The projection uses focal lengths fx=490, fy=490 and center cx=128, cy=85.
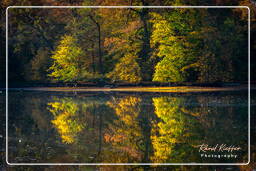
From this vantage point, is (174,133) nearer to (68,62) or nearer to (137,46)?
(68,62)

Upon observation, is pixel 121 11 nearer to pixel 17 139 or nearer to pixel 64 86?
pixel 64 86

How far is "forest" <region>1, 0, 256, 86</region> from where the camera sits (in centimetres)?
2664

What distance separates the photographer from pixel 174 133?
1280cm

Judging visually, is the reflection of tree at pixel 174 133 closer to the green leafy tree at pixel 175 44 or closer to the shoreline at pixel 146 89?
the shoreline at pixel 146 89

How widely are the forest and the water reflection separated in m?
4.96

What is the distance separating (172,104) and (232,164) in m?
9.99

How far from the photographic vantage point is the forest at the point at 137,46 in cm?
2664

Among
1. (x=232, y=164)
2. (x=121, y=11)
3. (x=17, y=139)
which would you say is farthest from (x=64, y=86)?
(x=232, y=164)

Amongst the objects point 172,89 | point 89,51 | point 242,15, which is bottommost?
point 172,89

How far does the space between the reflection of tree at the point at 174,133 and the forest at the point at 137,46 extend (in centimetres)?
840

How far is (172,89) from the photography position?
2611 cm

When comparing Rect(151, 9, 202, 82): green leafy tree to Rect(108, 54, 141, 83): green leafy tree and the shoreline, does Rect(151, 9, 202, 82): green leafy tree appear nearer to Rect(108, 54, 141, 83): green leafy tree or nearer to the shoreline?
the shoreline

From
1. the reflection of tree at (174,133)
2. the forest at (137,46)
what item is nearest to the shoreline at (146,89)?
the forest at (137,46)

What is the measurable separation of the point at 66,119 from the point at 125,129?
2892 millimetres
